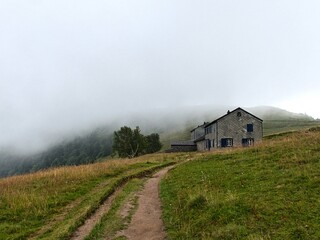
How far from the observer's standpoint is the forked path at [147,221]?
13141 millimetres

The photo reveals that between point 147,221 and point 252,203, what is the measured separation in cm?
461

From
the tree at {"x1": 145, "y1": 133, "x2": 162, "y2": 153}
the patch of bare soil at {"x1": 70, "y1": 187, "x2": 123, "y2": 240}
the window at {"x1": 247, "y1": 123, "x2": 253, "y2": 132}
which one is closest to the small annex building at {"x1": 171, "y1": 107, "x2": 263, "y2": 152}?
the window at {"x1": 247, "y1": 123, "x2": 253, "y2": 132}

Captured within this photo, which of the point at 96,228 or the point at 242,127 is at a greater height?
the point at 242,127

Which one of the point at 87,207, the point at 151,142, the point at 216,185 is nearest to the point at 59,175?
the point at 87,207

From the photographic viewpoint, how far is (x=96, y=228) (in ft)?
46.6

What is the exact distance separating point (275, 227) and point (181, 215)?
4641mm

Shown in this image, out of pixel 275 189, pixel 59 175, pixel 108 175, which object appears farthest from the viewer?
pixel 108 175

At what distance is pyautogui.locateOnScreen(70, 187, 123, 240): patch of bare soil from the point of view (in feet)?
44.9

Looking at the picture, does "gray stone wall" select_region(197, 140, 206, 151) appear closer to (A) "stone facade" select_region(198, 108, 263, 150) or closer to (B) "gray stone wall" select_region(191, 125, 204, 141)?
(B) "gray stone wall" select_region(191, 125, 204, 141)

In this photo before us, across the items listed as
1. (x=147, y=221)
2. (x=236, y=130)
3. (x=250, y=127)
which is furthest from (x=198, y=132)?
(x=147, y=221)

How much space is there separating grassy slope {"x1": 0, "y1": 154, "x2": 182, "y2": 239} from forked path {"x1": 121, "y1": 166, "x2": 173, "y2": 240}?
244cm

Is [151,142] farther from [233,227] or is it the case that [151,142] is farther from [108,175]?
[233,227]

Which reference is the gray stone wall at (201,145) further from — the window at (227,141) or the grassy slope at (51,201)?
the grassy slope at (51,201)

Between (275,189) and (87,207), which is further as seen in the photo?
(87,207)
